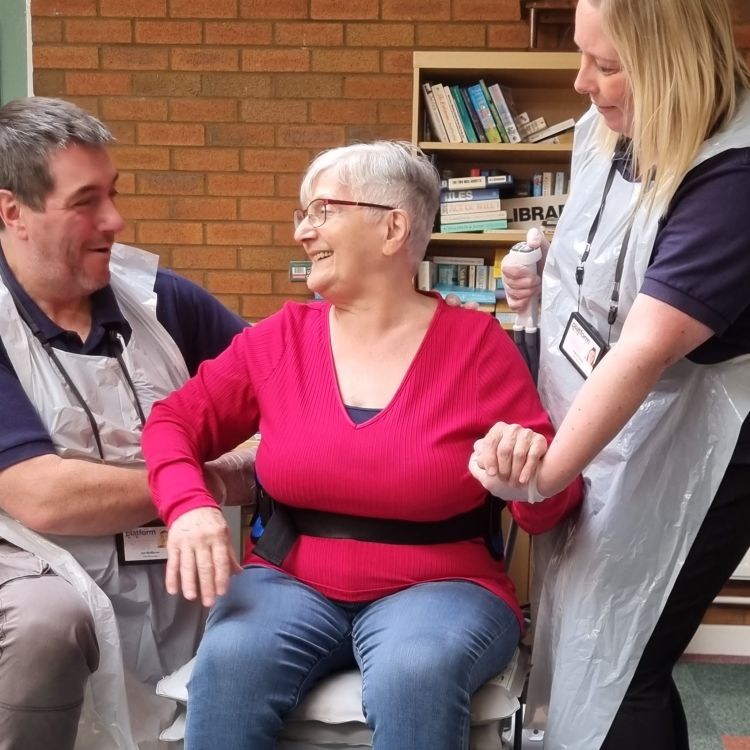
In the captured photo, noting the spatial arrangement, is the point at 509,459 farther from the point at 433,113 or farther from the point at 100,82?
the point at 100,82

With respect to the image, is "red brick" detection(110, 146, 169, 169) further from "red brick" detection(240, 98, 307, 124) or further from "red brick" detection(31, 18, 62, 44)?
"red brick" detection(31, 18, 62, 44)

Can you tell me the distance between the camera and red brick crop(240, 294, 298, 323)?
3.75 metres

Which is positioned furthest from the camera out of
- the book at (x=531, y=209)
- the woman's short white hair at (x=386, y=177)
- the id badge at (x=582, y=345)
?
the book at (x=531, y=209)

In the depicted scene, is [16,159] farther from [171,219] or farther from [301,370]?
[171,219]

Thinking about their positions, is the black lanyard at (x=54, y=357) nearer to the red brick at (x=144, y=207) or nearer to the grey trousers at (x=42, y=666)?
the grey trousers at (x=42, y=666)

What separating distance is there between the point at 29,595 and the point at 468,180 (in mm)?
2432

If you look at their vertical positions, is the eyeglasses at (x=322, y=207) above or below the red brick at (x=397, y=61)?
below

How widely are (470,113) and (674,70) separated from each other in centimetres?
226

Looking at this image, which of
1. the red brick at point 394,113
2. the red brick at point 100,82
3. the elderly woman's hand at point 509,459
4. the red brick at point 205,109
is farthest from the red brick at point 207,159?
the elderly woman's hand at point 509,459

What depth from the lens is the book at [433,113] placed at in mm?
3357

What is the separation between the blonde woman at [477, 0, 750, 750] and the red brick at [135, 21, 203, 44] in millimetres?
2456

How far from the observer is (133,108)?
3682 millimetres

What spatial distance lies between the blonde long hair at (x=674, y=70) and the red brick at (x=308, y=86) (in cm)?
251

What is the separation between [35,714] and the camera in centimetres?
135
